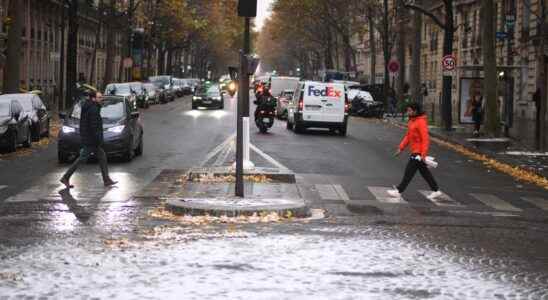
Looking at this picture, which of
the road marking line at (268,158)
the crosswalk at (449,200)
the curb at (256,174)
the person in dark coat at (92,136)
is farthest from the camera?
the road marking line at (268,158)

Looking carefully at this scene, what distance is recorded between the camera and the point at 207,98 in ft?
184

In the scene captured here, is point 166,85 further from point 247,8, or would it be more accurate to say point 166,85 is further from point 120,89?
point 247,8

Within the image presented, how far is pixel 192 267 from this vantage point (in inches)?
356

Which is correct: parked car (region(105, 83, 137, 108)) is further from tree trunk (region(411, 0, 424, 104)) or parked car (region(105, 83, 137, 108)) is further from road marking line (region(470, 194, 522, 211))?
road marking line (region(470, 194, 522, 211))

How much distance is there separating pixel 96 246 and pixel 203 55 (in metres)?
130

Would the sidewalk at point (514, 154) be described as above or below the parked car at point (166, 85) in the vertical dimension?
below

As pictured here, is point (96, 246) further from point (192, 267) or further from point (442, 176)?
point (442, 176)

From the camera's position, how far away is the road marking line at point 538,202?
15.8 m

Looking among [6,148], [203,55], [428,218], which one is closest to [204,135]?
[6,148]

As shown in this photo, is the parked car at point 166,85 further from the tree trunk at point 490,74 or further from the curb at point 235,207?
the curb at point 235,207

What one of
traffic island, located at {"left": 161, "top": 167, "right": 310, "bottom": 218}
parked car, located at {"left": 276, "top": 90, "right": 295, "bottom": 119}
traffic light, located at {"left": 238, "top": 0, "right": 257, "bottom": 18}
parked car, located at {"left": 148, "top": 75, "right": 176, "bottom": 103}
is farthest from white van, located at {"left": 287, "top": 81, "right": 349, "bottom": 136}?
parked car, located at {"left": 148, "top": 75, "right": 176, "bottom": 103}

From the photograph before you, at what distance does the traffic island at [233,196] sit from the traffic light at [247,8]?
2706 millimetres

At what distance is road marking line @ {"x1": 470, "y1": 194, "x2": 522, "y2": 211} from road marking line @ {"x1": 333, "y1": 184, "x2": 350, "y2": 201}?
2238 mm

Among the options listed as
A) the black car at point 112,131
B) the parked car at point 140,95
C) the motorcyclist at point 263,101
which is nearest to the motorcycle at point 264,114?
A: the motorcyclist at point 263,101
